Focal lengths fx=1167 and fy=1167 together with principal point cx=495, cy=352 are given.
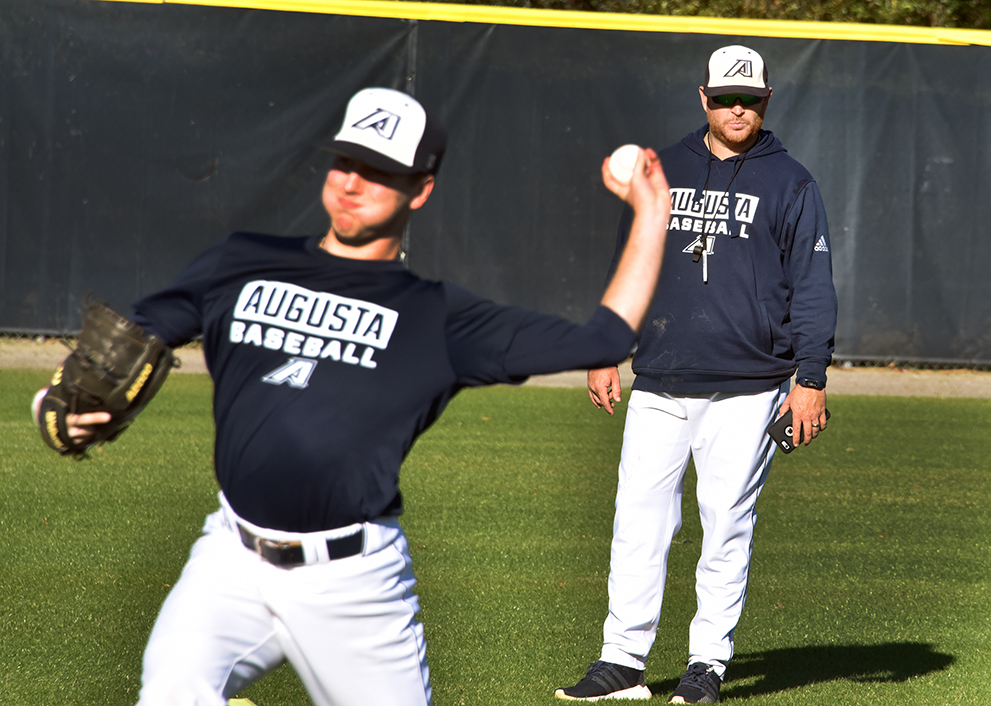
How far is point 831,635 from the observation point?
509cm

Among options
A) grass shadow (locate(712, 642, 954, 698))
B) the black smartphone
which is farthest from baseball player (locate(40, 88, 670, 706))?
grass shadow (locate(712, 642, 954, 698))

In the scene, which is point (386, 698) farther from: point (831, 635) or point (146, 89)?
point (146, 89)

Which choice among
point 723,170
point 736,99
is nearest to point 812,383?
point 723,170

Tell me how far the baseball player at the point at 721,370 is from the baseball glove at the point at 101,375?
7.02 feet

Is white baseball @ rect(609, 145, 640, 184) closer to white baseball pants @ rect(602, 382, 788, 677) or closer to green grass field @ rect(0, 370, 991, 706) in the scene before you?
white baseball pants @ rect(602, 382, 788, 677)

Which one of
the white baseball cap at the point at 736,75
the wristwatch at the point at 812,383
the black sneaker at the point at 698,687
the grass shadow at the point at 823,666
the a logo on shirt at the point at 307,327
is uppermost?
the white baseball cap at the point at 736,75

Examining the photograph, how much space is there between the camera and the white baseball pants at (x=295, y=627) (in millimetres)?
2490

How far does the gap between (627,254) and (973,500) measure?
19.3 feet

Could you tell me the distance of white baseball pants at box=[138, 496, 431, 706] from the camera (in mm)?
2490

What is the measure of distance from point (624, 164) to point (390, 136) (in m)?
0.54

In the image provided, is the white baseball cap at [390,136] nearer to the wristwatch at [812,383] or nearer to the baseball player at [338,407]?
the baseball player at [338,407]

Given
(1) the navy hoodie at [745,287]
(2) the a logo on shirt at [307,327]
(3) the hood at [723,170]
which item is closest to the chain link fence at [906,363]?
(3) the hood at [723,170]

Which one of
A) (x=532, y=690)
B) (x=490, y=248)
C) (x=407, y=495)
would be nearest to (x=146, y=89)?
(x=490, y=248)

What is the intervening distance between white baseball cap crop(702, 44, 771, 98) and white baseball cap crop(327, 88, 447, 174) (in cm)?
190
